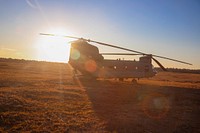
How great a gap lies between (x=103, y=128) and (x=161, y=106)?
22.9 feet

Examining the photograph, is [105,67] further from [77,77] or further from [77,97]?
[77,97]

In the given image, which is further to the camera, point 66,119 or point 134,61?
point 134,61

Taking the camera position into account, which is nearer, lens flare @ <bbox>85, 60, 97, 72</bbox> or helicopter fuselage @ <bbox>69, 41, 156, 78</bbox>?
helicopter fuselage @ <bbox>69, 41, 156, 78</bbox>

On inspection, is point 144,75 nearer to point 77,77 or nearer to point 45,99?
point 77,77

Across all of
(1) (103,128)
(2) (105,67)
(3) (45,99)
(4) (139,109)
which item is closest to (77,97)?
(3) (45,99)

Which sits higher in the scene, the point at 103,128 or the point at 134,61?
the point at 134,61

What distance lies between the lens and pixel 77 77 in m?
31.8

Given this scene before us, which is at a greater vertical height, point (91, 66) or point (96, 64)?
point (96, 64)

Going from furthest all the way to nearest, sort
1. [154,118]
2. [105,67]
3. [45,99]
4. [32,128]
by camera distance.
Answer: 1. [105,67]
2. [45,99]
3. [154,118]
4. [32,128]

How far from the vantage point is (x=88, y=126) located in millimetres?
9953

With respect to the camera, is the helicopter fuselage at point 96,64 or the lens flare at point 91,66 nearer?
the helicopter fuselage at point 96,64

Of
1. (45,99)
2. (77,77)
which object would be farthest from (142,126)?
(77,77)

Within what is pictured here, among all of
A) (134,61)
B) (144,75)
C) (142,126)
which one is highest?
(134,61)

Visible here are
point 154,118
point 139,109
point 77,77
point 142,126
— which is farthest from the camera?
point 77,77
